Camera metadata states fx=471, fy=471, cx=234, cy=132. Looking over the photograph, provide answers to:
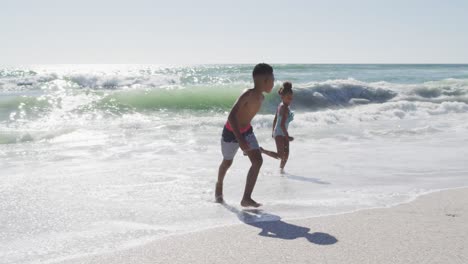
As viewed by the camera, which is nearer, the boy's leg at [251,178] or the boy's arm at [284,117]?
the boy's leg at [251,178]

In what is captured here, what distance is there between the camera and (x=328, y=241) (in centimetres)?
321

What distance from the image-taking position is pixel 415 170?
611 cm

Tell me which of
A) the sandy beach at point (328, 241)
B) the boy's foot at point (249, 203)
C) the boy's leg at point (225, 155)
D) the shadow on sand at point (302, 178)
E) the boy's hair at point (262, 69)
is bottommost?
the shadow on sand at point (302, 178)

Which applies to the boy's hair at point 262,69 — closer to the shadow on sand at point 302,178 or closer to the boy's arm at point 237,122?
the boy's arm at point 237,122

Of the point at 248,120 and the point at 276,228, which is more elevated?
the point at 248,120

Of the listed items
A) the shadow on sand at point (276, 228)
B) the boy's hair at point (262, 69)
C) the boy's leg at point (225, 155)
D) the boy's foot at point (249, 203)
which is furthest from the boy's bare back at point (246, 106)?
the shadow on sand at point (276, 228)

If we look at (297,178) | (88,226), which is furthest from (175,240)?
(297,178)

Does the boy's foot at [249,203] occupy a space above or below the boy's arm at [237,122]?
below

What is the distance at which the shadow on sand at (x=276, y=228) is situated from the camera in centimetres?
329

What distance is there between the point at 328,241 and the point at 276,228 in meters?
0.50

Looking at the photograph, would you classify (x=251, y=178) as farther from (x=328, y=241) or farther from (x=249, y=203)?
(x=328, y=241)

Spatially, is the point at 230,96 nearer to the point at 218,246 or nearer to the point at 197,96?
the point at 197,96

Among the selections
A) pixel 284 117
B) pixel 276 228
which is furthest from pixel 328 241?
pixel 284 117

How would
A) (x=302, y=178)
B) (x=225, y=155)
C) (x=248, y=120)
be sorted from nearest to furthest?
(x=248, y=120)
(x=225, y=155)
(x=302, y=178)
